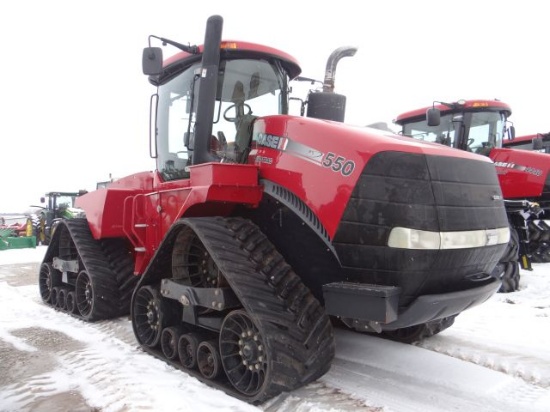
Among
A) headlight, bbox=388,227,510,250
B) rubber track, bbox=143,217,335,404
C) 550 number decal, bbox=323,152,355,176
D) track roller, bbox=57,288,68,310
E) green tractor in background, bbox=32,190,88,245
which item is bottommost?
green tractor in background, bbox=32,190,88,245

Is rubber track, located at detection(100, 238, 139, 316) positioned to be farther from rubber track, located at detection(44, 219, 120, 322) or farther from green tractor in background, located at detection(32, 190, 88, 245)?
green tractor in background, located at detection(32, 190, 88, 245)

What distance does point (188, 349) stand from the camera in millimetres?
3799

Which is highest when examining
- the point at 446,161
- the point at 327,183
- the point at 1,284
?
the point at 446,161

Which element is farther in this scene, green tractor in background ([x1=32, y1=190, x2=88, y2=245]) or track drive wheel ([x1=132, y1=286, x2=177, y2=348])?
green tractor in background ([x1=32, y1=190, x2=88, y2=245])

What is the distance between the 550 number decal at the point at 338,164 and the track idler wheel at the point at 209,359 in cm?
160

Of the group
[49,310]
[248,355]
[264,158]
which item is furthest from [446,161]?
[49,310]

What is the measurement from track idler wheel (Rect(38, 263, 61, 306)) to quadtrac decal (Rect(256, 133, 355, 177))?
4441 mm

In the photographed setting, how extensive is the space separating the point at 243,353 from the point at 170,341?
106 cm

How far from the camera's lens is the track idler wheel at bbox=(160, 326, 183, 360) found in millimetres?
3918

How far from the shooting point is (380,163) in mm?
2822

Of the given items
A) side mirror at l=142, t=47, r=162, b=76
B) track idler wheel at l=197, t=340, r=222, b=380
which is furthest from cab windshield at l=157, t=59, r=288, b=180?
track idler wheel at l=197, t=340, r=222, b=380

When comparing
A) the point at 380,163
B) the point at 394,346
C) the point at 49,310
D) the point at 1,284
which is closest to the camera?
the point at 380,163

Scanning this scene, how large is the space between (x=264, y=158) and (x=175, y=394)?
1.77m

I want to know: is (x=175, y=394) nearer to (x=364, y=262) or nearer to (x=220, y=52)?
(x=364, y=262)
